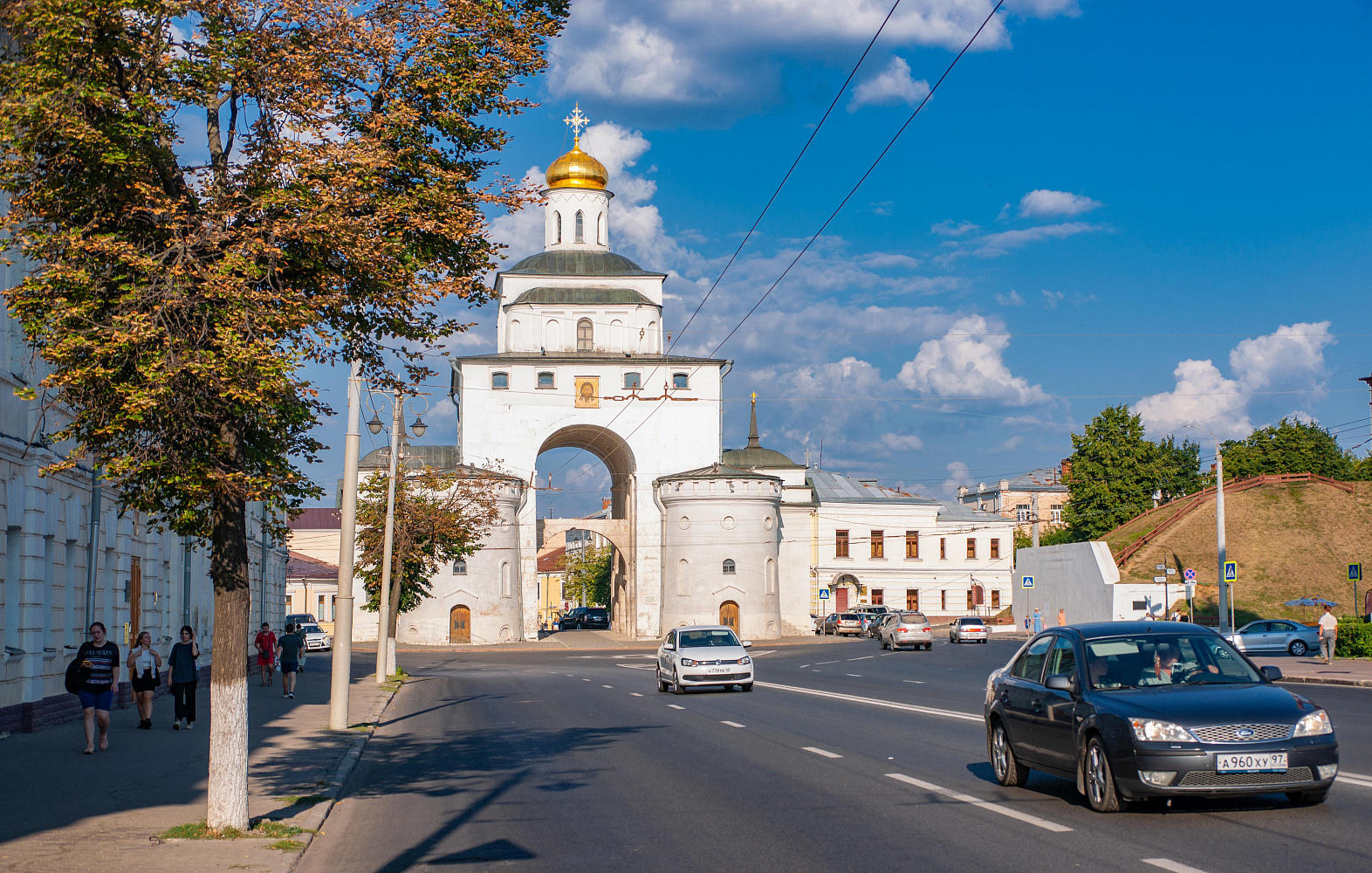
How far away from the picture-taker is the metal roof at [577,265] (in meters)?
78.1

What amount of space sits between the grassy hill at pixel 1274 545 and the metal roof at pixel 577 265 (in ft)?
108

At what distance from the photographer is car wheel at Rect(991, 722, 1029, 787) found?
10945 mm

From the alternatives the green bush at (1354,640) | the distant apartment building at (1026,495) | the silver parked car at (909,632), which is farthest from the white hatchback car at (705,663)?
the distant apartment building at (1026,495)

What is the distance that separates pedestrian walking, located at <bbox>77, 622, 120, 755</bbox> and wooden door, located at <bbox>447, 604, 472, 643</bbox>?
2086 inches

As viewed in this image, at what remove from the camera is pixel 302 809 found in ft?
36.3

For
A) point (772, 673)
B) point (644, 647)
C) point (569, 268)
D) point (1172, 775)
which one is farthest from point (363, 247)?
point (569, 268)

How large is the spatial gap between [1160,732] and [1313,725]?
111cm

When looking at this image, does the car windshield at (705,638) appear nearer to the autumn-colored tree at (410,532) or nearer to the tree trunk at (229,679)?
the autumn-colored tree at (410,532)

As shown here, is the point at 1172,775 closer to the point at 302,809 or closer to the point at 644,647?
the point at 302,809

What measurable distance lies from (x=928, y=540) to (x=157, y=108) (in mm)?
90054

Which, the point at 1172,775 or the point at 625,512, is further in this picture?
the point at 625,512

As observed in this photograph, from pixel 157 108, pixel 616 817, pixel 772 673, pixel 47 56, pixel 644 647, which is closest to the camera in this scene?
pixel 47 56

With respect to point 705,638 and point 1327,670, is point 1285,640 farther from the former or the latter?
point 705,638

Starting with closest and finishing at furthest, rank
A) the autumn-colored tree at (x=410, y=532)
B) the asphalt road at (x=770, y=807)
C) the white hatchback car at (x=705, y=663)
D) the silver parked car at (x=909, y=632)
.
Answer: the asphalt road at (x=770, y=807), the white hatchback car at (x=705, y=663), the autumn-colored tree at (x=410, y=532), the silver parked car at (x=909, y=632)
